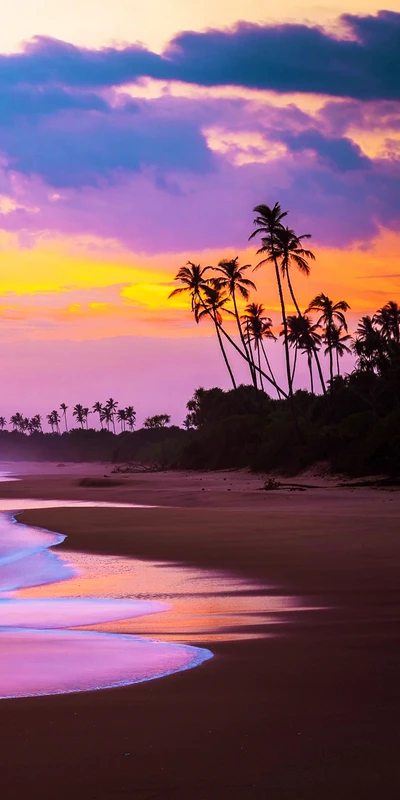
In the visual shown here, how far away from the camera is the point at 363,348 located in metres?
55.7

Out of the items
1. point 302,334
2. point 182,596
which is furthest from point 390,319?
point 182,596

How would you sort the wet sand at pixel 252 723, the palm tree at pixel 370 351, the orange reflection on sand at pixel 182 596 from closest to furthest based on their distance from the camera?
the wet sand at pixel 252 723 → the orange reflection on sand at pixel 182 596 → the palm tree at pixel 370 351

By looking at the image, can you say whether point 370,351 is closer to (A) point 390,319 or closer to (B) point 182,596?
(A) point 390,319

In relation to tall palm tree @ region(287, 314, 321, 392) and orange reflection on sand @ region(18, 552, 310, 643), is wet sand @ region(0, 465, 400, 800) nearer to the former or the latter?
orange reflection on sand @ region(18, 552, 310, 643)

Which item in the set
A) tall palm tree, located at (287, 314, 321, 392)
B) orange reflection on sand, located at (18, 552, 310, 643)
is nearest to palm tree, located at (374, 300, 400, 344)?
tall palm tree, located at (287, 314, 321, 392)

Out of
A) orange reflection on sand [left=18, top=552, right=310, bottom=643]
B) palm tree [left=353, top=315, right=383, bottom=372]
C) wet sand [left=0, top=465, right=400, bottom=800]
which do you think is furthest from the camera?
palm tree [left=353, top=315, right=383, bottom=372]

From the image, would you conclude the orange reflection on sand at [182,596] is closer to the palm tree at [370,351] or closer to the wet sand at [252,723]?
the wet sand at [252,723]

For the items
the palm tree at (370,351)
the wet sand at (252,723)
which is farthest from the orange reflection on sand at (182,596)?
the palm tree at (370,351)

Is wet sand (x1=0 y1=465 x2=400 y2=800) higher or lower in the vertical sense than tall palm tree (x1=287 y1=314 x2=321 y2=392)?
lower

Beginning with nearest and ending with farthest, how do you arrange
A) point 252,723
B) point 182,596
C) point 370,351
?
point 252,723 → point 182,596 → point 370,351

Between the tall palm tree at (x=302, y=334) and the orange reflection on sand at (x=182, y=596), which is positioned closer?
the orange reflection on sand at (x=182, y=596)

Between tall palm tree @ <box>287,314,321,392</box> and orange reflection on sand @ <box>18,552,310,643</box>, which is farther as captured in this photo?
tall palm tree @ <box>287,314,321,392</box>

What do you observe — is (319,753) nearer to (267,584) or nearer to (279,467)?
(267,584)

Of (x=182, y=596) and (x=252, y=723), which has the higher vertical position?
(x=252, y=723)
